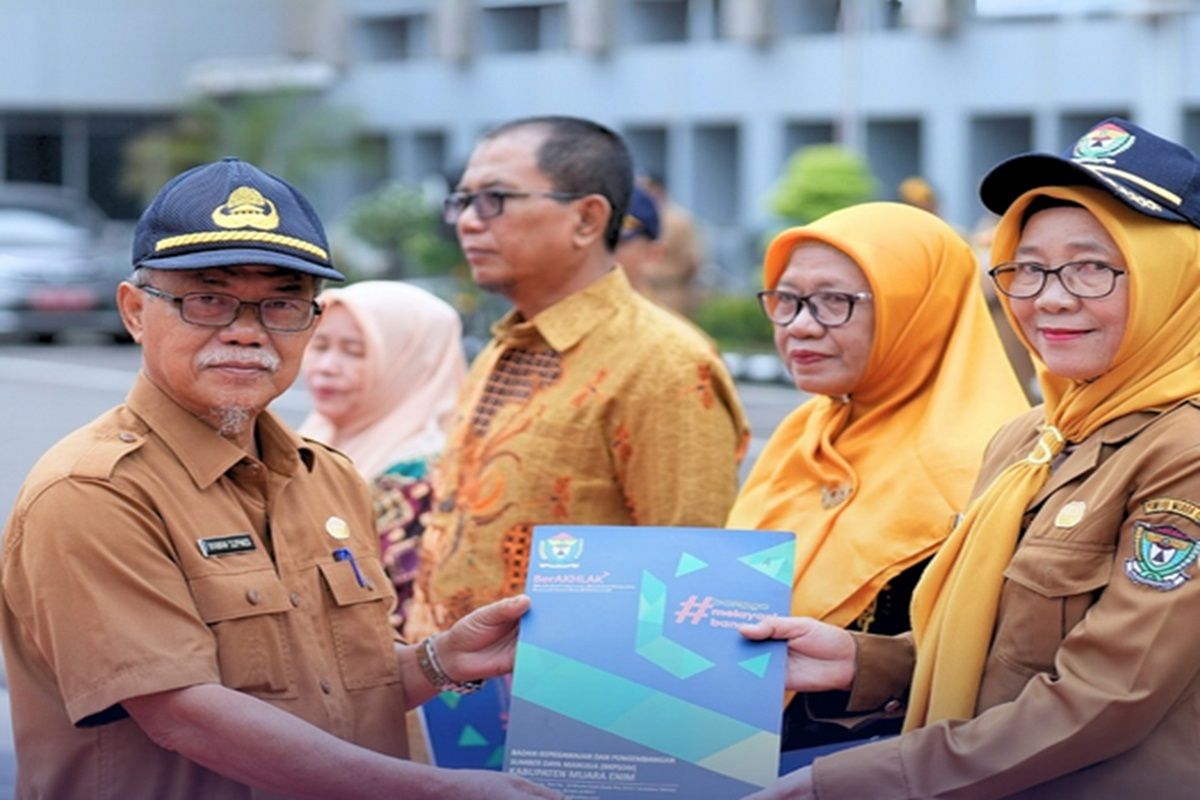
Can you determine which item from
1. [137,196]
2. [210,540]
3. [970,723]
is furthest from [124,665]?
[137,196]

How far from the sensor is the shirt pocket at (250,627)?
10.7ft

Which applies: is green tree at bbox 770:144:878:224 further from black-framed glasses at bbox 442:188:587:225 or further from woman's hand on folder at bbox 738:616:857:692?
woman's hand on folder at bbox 738:616:857:692

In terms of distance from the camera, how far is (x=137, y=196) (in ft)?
118

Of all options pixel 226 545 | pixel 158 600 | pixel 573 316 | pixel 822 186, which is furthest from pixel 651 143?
pixel 158 600

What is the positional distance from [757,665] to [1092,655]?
2.19ft

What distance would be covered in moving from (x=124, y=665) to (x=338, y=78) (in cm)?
3498

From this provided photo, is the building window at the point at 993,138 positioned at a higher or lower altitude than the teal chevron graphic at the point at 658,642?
higher

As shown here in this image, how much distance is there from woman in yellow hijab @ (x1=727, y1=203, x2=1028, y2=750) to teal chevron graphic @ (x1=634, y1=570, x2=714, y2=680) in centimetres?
47

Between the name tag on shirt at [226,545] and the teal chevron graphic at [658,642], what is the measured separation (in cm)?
72

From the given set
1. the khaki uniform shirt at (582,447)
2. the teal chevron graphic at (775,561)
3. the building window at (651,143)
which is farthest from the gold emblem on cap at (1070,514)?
the building window at (651,143)

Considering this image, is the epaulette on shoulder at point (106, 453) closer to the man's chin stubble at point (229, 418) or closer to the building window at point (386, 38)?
the man's chin stubble at point (229, 418)

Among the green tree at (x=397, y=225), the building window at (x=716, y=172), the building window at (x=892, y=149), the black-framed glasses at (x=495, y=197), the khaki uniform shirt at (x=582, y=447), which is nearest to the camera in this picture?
the khaki uniform shirt at (x=582, y=447)

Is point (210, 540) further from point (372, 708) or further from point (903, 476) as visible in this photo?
point (903, 476)

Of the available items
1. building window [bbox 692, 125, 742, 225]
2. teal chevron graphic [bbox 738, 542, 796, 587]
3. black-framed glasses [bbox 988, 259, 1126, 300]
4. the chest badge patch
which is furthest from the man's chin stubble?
building window [bbox 692, 125, 742, 225]
